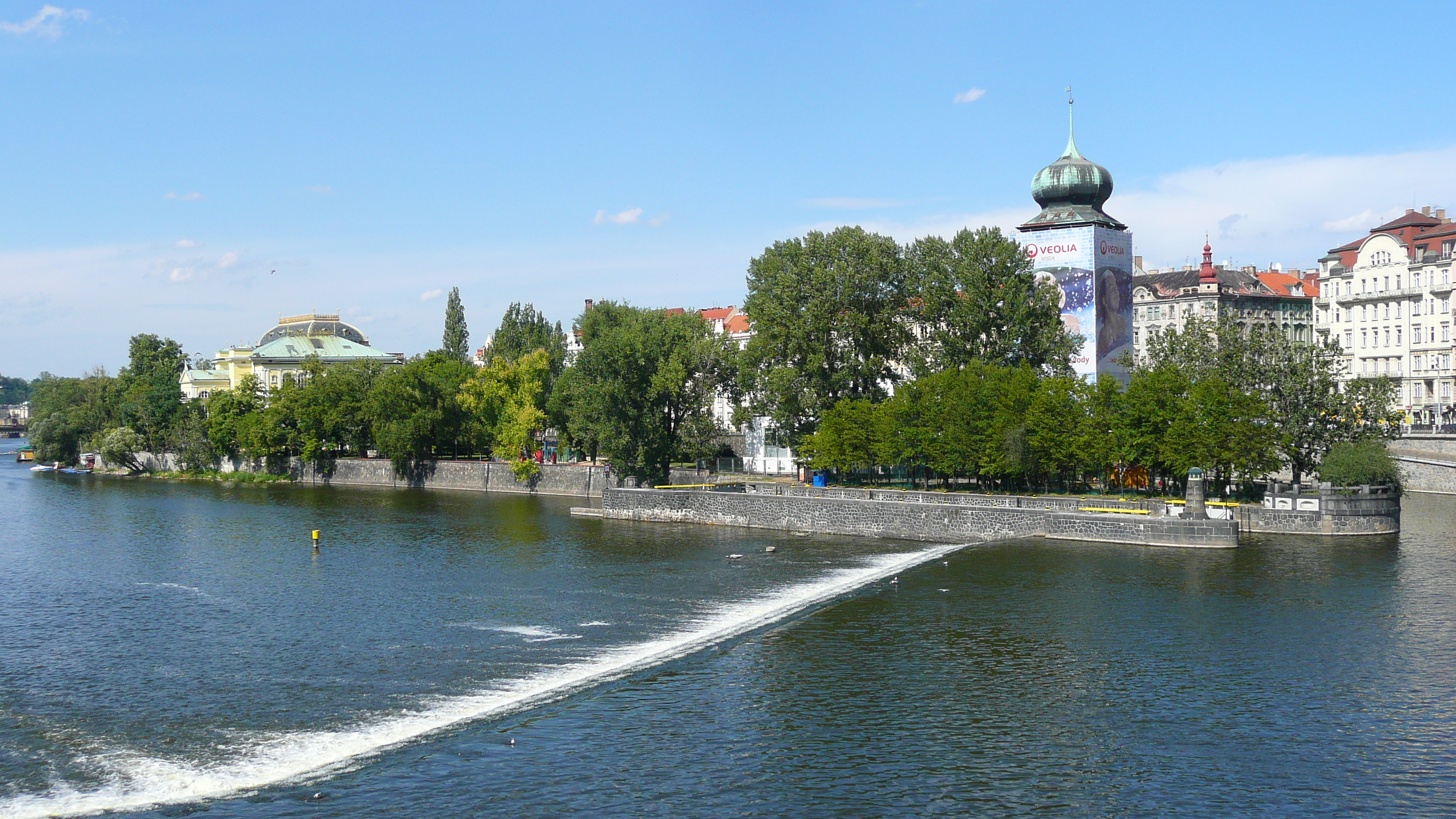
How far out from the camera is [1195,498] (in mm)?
62156

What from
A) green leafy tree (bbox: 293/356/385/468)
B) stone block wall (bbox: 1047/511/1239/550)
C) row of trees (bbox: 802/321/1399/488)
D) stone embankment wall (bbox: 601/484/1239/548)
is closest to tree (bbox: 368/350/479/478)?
green leafy tree (bbox: 293/356/385/468)

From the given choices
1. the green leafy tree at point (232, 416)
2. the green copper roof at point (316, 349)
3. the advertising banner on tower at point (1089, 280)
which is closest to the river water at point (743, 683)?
the advertising banner on tower at point (1089, 280)

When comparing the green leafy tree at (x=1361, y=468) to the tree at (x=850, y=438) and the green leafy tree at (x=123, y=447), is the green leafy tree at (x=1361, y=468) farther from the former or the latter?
the green leafy tree at (x=123, y=447)

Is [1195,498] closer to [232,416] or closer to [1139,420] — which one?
[1139,420]

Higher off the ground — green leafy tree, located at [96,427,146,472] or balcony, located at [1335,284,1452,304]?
balcony, located at [1335,284,1452,304]

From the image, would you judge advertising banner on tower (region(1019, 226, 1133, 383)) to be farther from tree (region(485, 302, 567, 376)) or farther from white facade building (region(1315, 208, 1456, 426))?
tree (region(485, 302, 567, 376))

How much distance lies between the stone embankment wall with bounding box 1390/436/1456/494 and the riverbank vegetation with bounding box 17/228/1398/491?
7165 mm

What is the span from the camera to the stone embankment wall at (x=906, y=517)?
61250 mm

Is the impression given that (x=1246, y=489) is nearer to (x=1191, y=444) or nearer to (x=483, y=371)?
(x=1191, y=444)

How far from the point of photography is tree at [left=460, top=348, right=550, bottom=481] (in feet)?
354

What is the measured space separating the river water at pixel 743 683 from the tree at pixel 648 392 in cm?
2880

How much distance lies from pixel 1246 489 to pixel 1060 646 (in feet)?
131

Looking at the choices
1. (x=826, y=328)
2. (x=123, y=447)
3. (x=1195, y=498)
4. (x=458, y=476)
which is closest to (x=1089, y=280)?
(x=826, y=328)

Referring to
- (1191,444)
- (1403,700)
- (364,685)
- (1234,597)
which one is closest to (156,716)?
(364,685)
